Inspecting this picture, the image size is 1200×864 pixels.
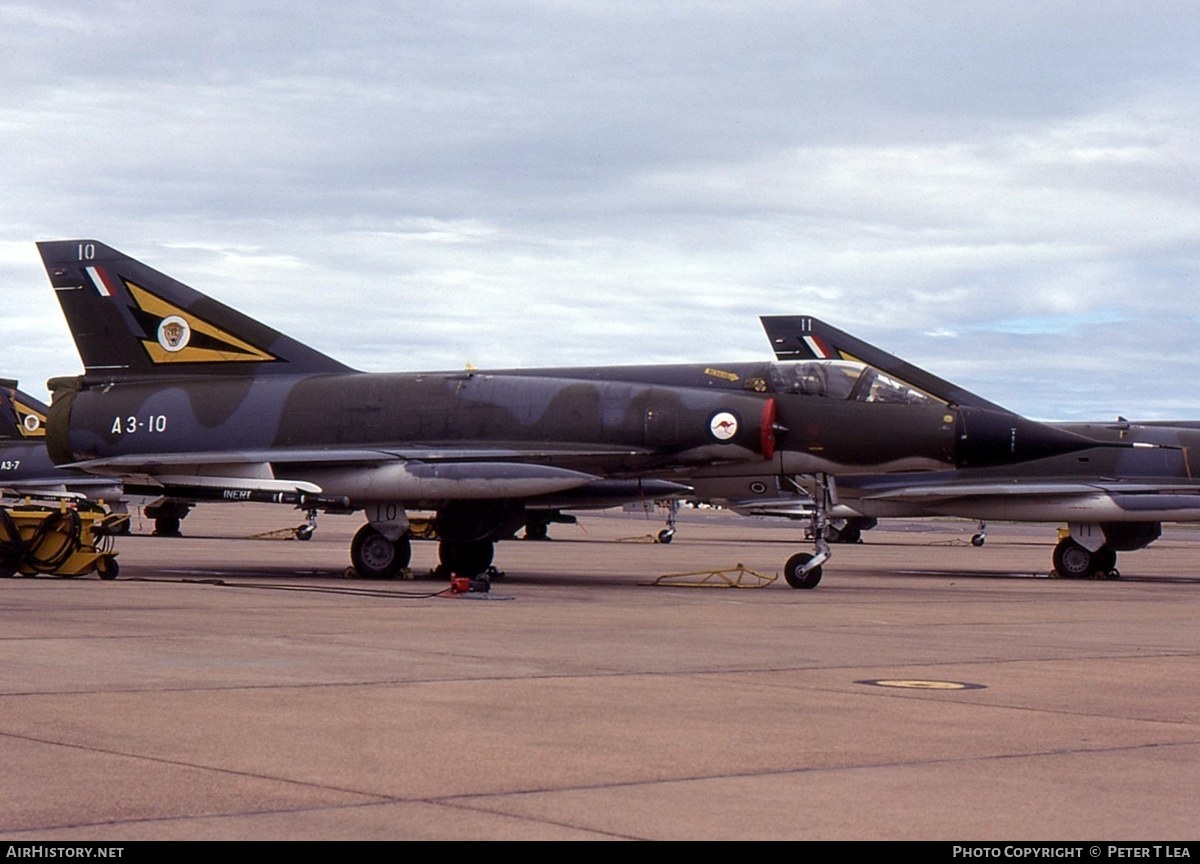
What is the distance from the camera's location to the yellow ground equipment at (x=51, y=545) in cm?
2198

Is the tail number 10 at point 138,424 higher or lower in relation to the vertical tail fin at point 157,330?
lower

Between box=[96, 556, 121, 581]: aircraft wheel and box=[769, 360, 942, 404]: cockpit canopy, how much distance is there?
9770 millimetres

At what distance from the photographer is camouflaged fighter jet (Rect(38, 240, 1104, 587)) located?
22219 mm

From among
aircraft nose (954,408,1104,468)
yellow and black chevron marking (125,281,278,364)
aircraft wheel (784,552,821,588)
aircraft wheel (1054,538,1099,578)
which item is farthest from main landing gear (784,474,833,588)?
yellow and black chevron marking (125,281,278,364)

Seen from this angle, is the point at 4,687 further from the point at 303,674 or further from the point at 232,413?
the point at 232,413

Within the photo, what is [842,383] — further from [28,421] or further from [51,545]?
[28,421]

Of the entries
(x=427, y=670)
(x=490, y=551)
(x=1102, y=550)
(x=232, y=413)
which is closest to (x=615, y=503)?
(x=490, y=551)

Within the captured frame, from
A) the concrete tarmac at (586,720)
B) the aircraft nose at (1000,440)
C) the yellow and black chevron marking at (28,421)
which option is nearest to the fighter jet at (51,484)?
the yellow and black chevron marking at (28,421)

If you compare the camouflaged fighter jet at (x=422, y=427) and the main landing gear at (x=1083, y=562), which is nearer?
the camouflaged fighter jet at (x=422, y=427)

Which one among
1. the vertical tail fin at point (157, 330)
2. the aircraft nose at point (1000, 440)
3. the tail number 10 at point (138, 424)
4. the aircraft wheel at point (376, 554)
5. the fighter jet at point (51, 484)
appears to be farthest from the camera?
the fighter jet at point (51, 484)

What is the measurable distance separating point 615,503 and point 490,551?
213cm

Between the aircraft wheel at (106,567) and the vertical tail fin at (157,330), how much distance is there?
4.47 metres

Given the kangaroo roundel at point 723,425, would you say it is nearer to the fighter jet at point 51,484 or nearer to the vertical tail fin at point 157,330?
the vertical tail fin at point 157,330

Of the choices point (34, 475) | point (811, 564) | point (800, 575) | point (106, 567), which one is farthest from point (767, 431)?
point (34, 475)
